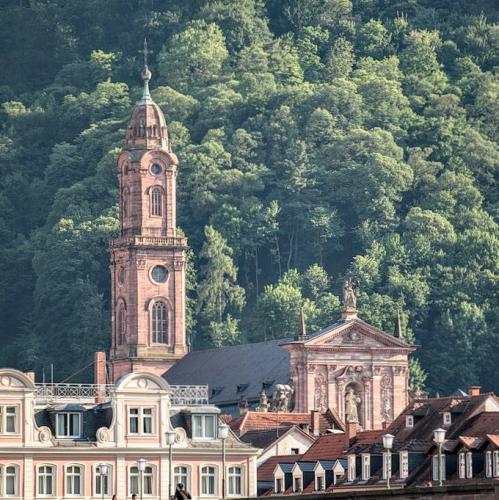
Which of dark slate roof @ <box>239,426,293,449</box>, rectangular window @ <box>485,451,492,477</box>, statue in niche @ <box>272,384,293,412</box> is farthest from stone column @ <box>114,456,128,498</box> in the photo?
statue in niche @ <box>272,384,293,412</box>

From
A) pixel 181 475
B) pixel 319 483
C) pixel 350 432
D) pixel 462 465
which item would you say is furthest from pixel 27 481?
pixel 350 432

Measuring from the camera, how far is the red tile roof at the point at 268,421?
161375 millimetres

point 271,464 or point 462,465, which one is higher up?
point 271,464

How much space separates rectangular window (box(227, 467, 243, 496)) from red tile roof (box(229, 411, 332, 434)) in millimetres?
31279

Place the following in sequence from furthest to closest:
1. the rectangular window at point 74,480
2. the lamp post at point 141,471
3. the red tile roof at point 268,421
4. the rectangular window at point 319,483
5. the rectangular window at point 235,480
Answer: the red tile roof at point 268,421, the rectangular window at point 319,483, the rectangular window at point 235,480, the rectangular window at point 74,480, the lamp post at point 141,471

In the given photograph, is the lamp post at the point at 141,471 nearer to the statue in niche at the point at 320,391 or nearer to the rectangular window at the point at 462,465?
the rectangular window at the point at 462,465

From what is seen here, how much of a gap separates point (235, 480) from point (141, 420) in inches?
168

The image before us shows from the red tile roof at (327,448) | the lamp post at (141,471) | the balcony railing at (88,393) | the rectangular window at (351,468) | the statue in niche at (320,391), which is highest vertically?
the statue in niche at (320,391)

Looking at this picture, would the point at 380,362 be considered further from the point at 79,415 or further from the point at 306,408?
the point at 79,415

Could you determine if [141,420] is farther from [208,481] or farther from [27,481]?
[27,481]

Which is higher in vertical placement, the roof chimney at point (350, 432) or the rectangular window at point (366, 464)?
the roof chimney at point (350, 432)

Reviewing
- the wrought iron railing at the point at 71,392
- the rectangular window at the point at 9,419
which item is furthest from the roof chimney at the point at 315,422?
the rectangular window at the point at 9,419

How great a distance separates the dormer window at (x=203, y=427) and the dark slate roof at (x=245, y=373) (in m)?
59.1

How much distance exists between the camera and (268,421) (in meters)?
165
